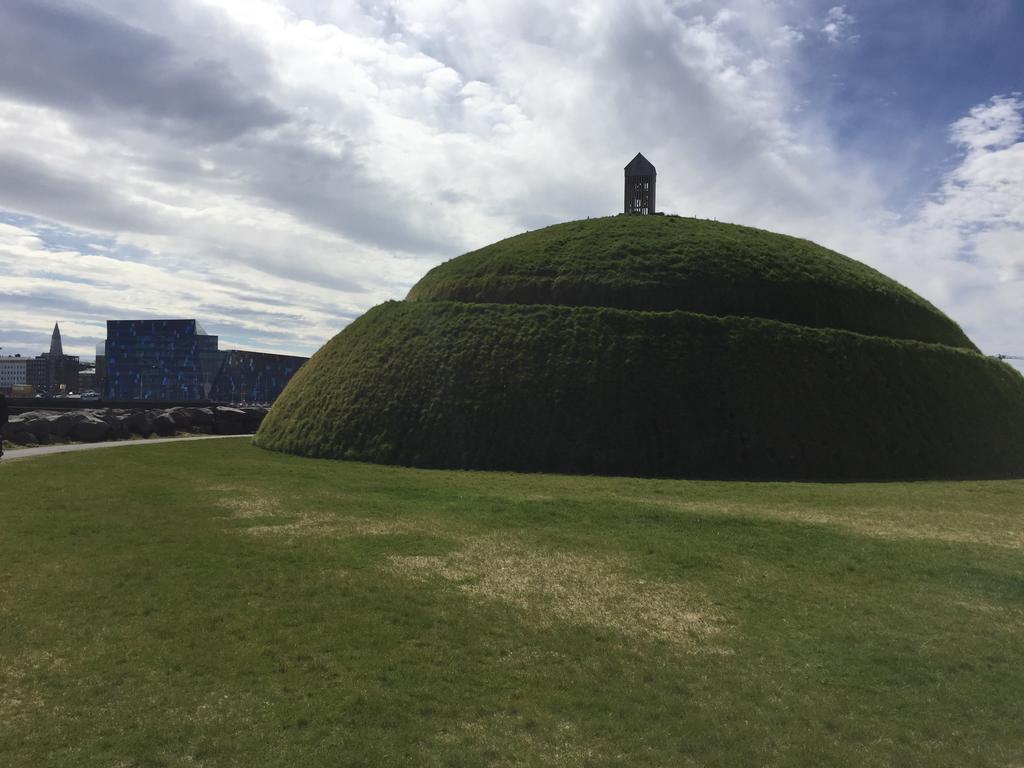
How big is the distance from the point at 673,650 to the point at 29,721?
8.89m

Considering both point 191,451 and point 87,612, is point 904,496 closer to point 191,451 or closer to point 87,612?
point 87,612

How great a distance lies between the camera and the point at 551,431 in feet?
112

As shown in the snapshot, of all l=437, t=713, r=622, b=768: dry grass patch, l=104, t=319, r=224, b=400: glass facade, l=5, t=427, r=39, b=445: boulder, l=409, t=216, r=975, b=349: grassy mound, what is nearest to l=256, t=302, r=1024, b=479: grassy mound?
l=409, t=216, r=975, b=349: grassy mound

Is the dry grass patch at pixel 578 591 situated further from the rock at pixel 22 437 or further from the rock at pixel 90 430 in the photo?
the rock at pixel 90 430

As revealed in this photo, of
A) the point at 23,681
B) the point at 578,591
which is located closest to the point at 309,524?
the point at 578,591

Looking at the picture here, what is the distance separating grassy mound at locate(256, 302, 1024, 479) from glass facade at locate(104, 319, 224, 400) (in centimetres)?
13727

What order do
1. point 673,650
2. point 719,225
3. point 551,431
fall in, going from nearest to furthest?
point 673,650, point 551,431, point 719,225

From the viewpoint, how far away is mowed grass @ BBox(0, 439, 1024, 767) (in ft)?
25.2

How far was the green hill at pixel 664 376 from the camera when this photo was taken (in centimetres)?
3359

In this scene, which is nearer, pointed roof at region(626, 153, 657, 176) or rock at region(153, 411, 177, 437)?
rock at region(153, 411, 177, 437)

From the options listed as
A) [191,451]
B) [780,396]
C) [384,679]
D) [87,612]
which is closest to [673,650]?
[384,679]

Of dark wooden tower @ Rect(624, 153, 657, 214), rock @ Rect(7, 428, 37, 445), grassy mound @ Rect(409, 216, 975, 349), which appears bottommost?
rock @ Rect(7, 428, 37, 445)

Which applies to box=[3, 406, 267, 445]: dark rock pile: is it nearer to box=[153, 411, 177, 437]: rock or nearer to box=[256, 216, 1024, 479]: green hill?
box=[153, 411, 177, 437]: rock

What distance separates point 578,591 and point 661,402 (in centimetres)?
2290
